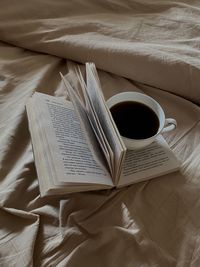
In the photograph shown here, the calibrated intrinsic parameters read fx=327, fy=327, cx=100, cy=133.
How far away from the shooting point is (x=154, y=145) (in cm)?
62

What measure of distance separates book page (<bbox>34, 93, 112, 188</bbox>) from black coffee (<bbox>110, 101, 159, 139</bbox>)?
0.07 metres

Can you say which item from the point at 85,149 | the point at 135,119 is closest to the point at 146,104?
the point at 135,119

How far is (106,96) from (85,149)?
7.0 inches

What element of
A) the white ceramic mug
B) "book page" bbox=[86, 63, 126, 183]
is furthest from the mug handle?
"book page" bbox=[86, 63, 126, 183]

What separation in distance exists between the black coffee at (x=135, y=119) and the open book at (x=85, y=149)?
46 mm

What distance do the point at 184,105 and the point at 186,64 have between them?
0.28 feet

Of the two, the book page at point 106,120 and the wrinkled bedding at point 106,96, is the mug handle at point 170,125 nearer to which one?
the wrinkled bedding at point 106,96

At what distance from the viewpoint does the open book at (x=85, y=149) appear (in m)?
0.48

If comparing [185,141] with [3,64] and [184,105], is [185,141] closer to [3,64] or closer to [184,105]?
[184,105]

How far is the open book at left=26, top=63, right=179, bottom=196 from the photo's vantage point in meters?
0.48

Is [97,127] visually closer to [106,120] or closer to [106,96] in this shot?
[106,120]

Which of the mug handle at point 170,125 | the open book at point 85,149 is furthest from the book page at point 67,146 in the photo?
the mug handle at point 170,125

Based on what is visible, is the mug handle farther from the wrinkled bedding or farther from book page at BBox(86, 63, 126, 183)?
book page at BBox(86, 63, 126, 183)

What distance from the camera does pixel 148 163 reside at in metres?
0.59
